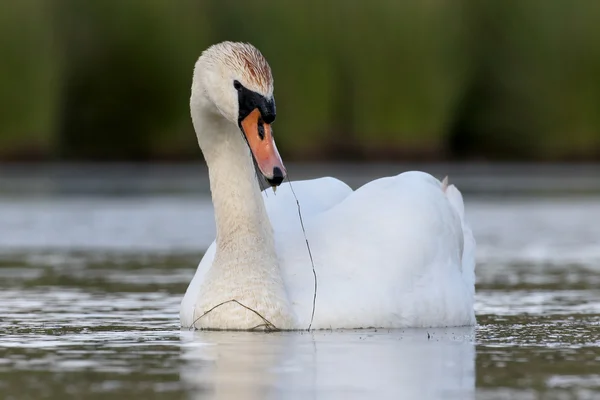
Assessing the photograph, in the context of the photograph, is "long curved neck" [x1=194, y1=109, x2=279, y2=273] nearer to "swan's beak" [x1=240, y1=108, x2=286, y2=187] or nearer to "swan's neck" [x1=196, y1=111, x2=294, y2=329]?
"swan's neck" [x1=196, y1=111, x2=294, y2=329]

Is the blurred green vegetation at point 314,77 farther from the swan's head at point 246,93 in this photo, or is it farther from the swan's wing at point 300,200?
the swan's head at point 246,93

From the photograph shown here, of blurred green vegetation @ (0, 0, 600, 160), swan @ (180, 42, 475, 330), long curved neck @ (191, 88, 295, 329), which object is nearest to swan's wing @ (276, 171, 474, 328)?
swan @ (180, 42, 475, 330)

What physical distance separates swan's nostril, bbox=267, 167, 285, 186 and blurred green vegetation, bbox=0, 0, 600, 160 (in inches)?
1057

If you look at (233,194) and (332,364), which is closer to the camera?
(332,364)

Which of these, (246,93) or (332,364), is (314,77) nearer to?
(246,93)

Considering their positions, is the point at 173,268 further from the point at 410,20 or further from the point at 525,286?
the point at 410,20

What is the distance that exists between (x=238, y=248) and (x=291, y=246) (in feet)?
1.12

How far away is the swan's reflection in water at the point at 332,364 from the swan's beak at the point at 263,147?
812 mm

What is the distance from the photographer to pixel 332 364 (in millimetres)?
7949

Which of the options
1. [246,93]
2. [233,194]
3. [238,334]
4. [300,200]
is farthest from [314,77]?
[238,334]

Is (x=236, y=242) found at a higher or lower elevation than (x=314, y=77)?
lower

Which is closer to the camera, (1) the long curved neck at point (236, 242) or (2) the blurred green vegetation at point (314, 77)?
(1) the long curved neck at point (236, 242)

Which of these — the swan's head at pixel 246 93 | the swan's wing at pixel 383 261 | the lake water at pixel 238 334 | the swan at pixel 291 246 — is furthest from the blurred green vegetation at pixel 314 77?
the swan's head at pixel 246 93

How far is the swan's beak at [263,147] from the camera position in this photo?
873 centimetres
